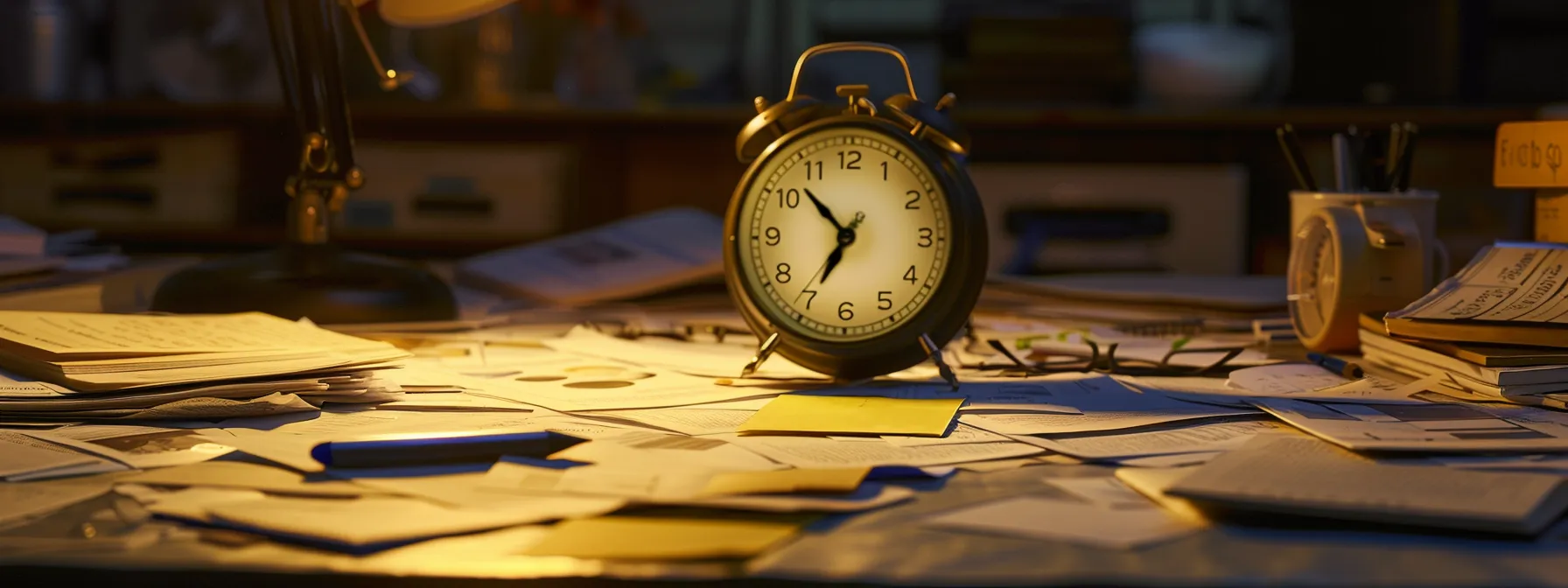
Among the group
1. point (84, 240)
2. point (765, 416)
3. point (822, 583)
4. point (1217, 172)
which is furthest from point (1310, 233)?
point (84, 240)

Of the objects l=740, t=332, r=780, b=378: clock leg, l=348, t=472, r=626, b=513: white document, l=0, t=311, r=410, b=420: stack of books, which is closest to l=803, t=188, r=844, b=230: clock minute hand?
l=740, t=332, r=780, b=378: clock leg

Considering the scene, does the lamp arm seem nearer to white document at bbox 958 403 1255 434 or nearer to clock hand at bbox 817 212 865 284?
clock hand at bbox 817 212 865 284

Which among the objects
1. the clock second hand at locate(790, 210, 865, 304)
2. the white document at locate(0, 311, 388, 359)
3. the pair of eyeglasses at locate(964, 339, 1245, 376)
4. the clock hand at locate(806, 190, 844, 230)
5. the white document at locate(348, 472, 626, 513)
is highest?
the clock hand at locate(806, 190, 844, 230)

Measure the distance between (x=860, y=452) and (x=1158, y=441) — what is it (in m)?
0.18

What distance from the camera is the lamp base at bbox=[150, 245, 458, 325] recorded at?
1263 mm

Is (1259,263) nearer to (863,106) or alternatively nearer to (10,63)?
(863,106)

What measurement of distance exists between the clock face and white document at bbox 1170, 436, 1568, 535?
363mm

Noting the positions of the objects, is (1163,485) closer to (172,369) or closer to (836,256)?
(836,256)

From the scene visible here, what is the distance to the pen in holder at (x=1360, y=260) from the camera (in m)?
1.13

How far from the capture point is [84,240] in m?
1.91

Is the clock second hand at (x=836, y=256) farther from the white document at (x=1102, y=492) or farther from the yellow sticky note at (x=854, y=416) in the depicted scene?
the white document at (x=1102, y=492)

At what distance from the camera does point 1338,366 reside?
3.44 ft

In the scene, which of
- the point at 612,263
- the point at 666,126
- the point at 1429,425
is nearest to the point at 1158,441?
the point at 1429,425

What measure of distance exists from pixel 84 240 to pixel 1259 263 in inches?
80.9
